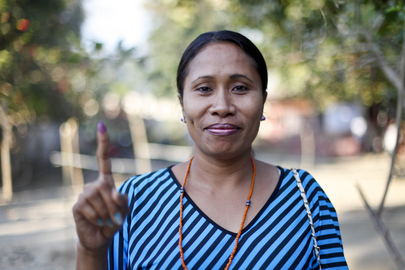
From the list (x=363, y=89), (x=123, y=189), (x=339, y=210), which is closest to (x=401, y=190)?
(x=339, y=210)

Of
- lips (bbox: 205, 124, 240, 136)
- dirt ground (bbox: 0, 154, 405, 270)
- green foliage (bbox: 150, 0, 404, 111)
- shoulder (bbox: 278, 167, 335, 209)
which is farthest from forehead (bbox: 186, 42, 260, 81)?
dirt ground (bbox: 0, 154, 405, 270)

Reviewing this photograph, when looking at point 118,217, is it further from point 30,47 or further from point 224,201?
point 30,47

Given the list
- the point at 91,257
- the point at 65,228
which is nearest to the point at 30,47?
the point at 65,228

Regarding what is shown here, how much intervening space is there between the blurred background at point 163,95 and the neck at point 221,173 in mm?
668

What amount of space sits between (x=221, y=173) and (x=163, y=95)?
1030 centimetres

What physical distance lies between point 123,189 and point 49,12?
393 centimetres

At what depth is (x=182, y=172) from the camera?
1.70 m

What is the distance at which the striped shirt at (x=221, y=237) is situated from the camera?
1412 millimetres

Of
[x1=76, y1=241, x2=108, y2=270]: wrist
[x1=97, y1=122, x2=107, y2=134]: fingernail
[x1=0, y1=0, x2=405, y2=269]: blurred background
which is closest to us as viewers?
[x1=97, y1=122, x2=107, y2=134]: fingernail

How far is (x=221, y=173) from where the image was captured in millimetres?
1628

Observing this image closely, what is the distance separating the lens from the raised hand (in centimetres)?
107

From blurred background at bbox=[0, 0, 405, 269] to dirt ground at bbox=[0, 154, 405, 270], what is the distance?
3 centimetres

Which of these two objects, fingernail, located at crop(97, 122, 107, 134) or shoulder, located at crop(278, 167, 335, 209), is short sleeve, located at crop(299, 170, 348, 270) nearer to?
shoulder, located at crop(278, 167, 335, 209)

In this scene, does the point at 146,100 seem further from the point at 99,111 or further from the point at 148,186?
the point at 148,186
